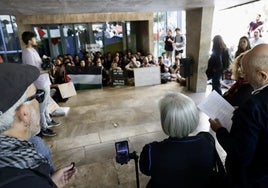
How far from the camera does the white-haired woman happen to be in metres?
1.18

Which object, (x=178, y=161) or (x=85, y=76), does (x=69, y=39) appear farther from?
(x=178, y=161)

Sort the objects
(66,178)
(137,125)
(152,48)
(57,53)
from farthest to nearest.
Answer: (57,53) < (152,48) < (137,125) < (66,178)

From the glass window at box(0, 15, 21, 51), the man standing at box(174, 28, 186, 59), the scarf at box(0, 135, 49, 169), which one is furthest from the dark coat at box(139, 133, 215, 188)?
the glass window at box(0, 15, 21, 51)

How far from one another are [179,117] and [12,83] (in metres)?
0.86

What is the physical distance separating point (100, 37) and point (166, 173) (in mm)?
9835

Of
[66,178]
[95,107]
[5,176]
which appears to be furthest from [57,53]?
[5,176]

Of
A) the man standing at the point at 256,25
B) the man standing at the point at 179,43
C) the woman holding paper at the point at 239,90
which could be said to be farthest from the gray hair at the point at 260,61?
the man standing at the point at 179,43

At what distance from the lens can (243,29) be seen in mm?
7305

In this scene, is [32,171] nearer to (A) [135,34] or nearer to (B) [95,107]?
(B) [95,107]

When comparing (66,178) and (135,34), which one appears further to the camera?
(135,34)

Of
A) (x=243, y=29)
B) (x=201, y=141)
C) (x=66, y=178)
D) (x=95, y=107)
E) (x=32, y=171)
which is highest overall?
(x=243, y=29)

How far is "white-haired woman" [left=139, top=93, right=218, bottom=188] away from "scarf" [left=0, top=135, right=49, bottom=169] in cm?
64

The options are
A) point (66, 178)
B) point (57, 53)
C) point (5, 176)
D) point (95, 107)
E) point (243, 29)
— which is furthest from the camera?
point (57, 53)

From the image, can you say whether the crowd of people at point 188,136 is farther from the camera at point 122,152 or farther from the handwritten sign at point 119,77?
the handwritten sign at point 119,77
